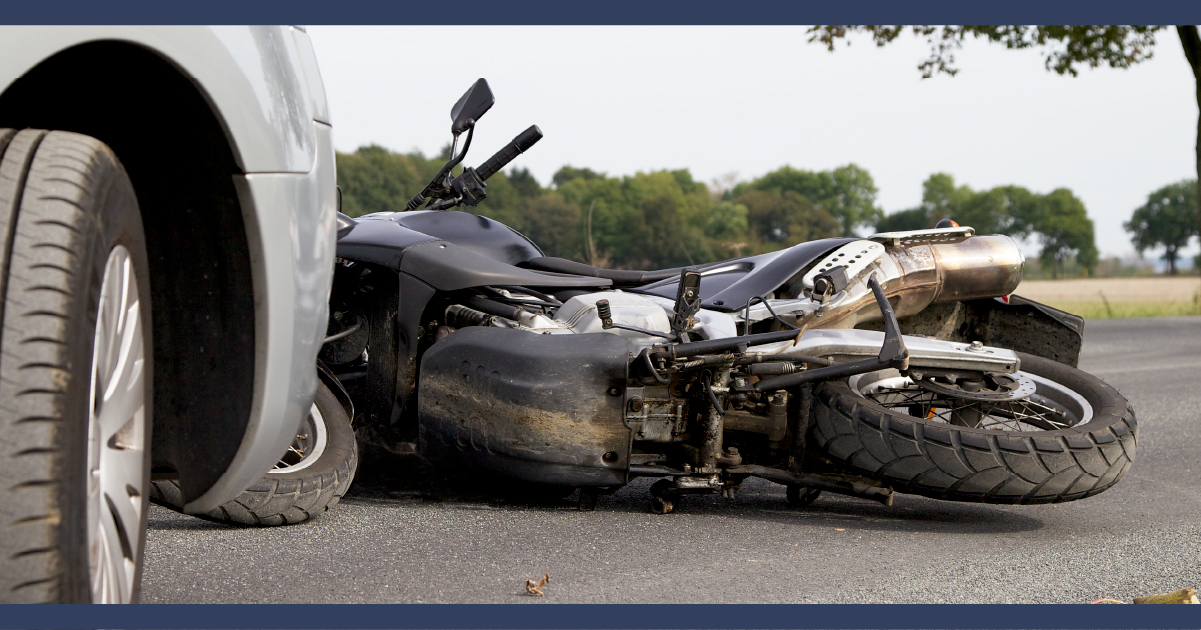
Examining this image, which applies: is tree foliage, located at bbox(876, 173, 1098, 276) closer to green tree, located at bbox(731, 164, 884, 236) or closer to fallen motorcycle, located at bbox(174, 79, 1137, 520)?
green tree, located at bbox(731, 164, 884, 236)

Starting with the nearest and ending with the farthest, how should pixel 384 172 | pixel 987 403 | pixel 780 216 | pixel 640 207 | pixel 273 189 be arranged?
pixel 273 189 → pixel 987 403 → pixel 384 172 → pixel 640 207 → pixel 780 216

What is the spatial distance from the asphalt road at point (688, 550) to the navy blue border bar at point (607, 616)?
1.09 ft

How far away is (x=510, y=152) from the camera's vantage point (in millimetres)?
5133

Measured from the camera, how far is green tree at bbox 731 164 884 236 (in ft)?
254

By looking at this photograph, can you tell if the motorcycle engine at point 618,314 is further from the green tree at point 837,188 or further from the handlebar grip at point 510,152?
the green tree at point 837,188

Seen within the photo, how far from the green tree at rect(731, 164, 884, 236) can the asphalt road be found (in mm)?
72473

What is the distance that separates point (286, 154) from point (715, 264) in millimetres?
3103

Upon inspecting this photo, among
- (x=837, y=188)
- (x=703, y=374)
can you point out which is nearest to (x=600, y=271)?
(x=703, y=374)

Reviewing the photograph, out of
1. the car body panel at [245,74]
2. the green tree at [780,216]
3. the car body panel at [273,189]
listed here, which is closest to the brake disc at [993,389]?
the car body panel at [273,189]

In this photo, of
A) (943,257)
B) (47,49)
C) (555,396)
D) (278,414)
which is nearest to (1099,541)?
(943,257)

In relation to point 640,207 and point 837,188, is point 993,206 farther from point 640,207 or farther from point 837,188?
point 640,207

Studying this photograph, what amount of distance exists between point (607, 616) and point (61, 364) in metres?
1.07

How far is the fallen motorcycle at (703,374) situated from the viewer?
148 inches

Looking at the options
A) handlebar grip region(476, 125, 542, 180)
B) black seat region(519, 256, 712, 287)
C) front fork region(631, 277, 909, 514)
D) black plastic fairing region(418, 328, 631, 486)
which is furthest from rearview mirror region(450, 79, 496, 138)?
front fork region(631, 277, 909, 514)
